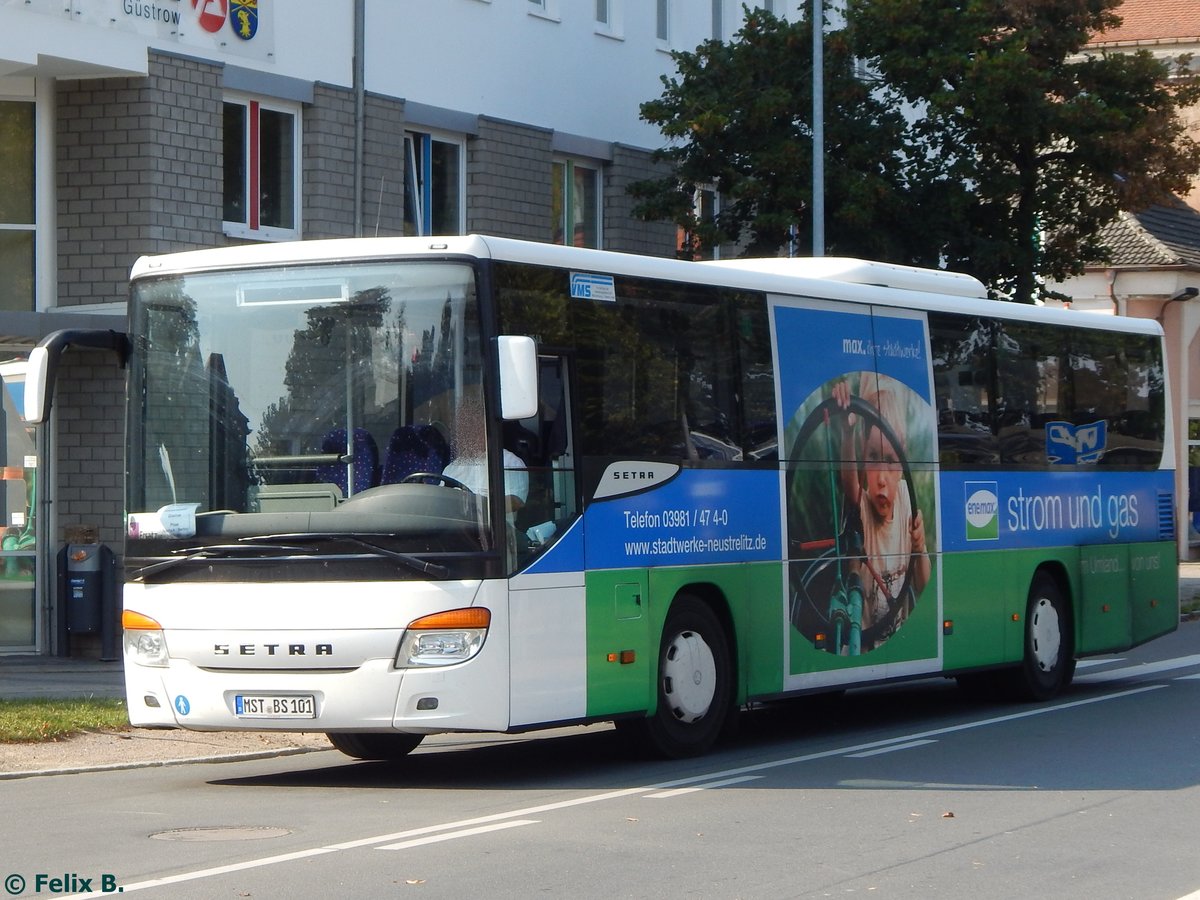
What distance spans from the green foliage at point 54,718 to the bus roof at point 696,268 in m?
3.53

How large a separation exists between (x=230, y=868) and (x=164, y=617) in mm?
2979

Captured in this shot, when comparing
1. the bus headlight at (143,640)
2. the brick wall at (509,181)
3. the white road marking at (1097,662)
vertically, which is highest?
the brick wall at (509,181)

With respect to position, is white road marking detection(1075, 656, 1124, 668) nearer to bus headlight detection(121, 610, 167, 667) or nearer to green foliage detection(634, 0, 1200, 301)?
green foliage detection(634, 0, 1200, 301)

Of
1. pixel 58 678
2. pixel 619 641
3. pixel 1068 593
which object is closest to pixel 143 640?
pixel 619 641

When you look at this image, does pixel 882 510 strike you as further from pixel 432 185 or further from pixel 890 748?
pixel 432 185

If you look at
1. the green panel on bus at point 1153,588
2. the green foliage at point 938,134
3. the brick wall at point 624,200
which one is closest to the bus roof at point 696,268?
the green panel on bus at point 1153,588

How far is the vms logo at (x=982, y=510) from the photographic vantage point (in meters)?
15.4

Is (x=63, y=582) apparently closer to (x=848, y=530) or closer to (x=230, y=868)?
(x=848, y=530)

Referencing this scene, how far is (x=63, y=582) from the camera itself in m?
20.0

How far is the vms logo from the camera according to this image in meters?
15.4

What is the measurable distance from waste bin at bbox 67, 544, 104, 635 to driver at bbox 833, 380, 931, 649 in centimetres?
898

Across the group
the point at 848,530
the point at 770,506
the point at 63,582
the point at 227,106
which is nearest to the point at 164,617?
the point at 770,506

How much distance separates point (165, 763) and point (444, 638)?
11.0 ft

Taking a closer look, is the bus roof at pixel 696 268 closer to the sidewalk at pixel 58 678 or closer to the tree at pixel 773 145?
the sidewalk at pixel 58 678
